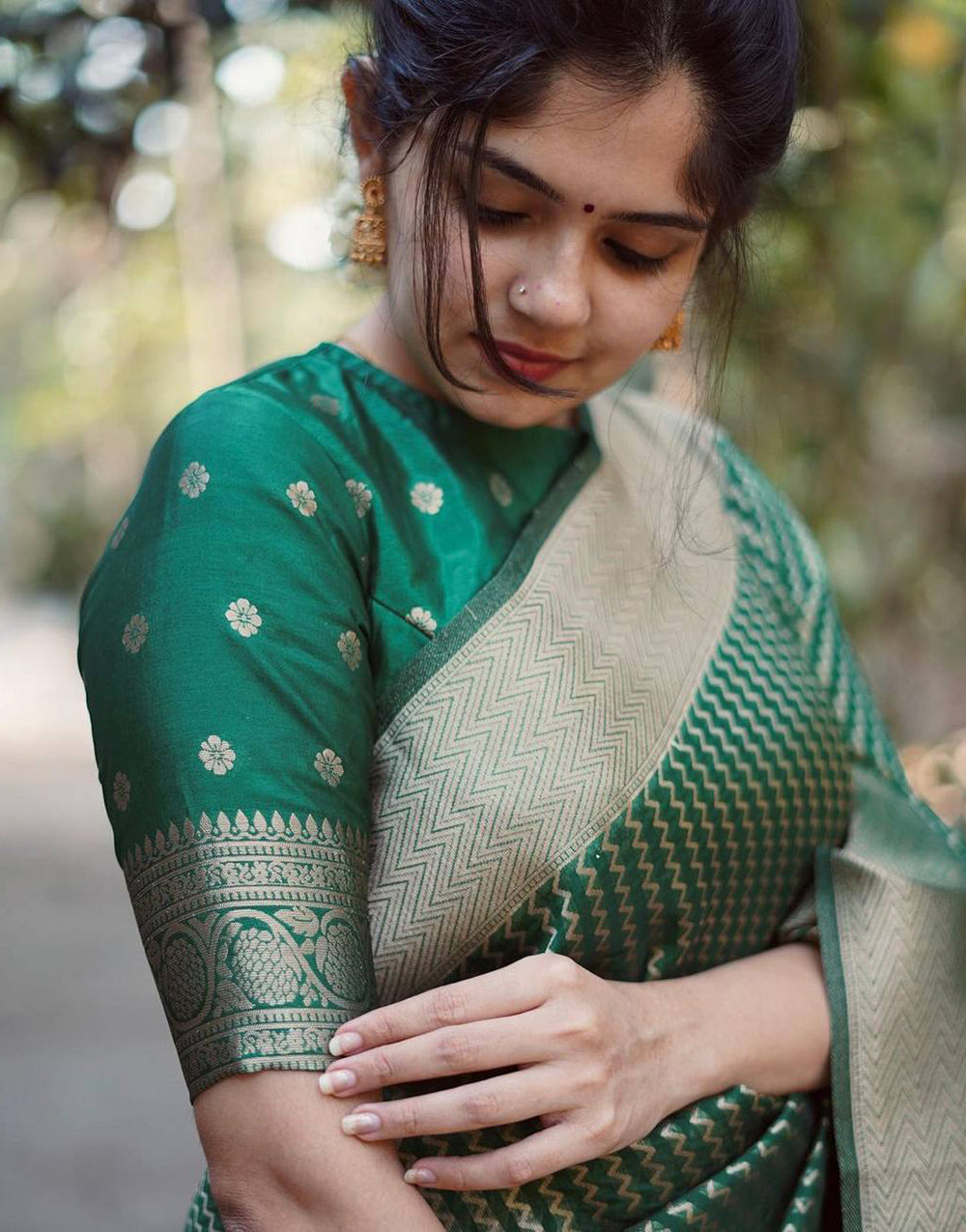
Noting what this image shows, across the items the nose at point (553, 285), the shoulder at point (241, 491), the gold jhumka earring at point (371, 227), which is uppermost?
the gold jhumka earring at point (371, 227)

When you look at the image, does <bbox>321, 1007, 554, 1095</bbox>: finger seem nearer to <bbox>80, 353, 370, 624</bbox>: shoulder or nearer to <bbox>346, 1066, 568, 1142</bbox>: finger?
<bbox>346, 1066, 568, 1142</bbox>: finger

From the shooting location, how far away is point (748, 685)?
4.23 ft

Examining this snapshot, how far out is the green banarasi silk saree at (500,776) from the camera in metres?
0.95

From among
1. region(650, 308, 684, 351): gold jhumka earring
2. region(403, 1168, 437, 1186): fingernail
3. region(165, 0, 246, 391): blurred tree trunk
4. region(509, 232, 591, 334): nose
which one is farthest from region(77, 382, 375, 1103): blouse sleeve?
region(165, 0, 246, 391): blurred tree trunk

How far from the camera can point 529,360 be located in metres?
1.14

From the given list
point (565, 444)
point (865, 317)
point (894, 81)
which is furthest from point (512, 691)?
point (865, 317)

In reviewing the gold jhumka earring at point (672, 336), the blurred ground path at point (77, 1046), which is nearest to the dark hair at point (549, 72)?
the gold jhumka earring at point (672, 336)

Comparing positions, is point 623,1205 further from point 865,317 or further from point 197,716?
point 865,317

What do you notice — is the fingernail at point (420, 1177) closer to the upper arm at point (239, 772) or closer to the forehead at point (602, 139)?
the upper arm at point (239, 772)

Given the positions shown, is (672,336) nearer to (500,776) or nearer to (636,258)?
(636,258)

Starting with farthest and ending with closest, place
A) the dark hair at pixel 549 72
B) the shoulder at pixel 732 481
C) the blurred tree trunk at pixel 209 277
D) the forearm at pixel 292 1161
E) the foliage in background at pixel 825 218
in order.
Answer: the blurred tree trunk at pixel 209 277
the foliage in background at pixel 825 218
the shoulder at pixel 732 481
the dark hair at pixel 549 72
the forearm at pixel 292 1161

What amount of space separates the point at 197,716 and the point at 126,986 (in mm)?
3513

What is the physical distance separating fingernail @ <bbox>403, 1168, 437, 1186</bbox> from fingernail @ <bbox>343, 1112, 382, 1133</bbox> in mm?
71

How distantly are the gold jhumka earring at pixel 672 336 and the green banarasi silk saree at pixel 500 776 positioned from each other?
0.13 m
